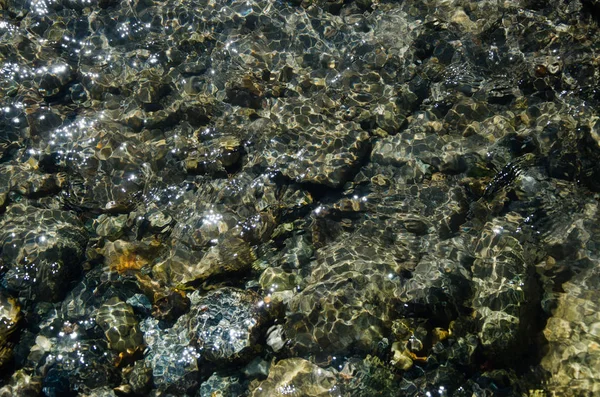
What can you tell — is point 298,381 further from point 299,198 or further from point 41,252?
point 41,252

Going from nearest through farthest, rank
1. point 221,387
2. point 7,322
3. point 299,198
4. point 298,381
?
point 298,381 < point 221,387 < point 7,322 < point 299,198

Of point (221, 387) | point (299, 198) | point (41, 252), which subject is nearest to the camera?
point (221, 387)

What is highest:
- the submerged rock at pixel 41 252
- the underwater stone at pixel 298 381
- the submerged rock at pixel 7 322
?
the underwater stone at pixel 298 381

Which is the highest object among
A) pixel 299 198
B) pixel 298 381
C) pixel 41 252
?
pixel 299 198

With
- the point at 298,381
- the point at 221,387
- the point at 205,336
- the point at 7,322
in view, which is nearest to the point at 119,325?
the point at 205,336

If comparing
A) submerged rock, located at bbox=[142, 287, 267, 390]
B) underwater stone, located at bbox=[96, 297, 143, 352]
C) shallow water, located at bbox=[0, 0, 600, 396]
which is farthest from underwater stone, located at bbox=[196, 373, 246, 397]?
underwater stone, located at bbox=[96, 297, 143, 352]

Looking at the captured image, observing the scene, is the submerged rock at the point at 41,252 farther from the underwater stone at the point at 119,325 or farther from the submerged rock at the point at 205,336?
the submerged rock at the point at 205,336

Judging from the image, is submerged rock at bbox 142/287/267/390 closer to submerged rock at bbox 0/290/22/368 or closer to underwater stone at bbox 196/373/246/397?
underwater stone at bbox 196/373/246/397

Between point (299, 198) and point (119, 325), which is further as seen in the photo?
point (299, 198)

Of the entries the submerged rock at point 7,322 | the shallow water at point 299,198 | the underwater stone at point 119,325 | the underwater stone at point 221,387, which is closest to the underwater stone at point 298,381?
the shallow water at point 299,198
